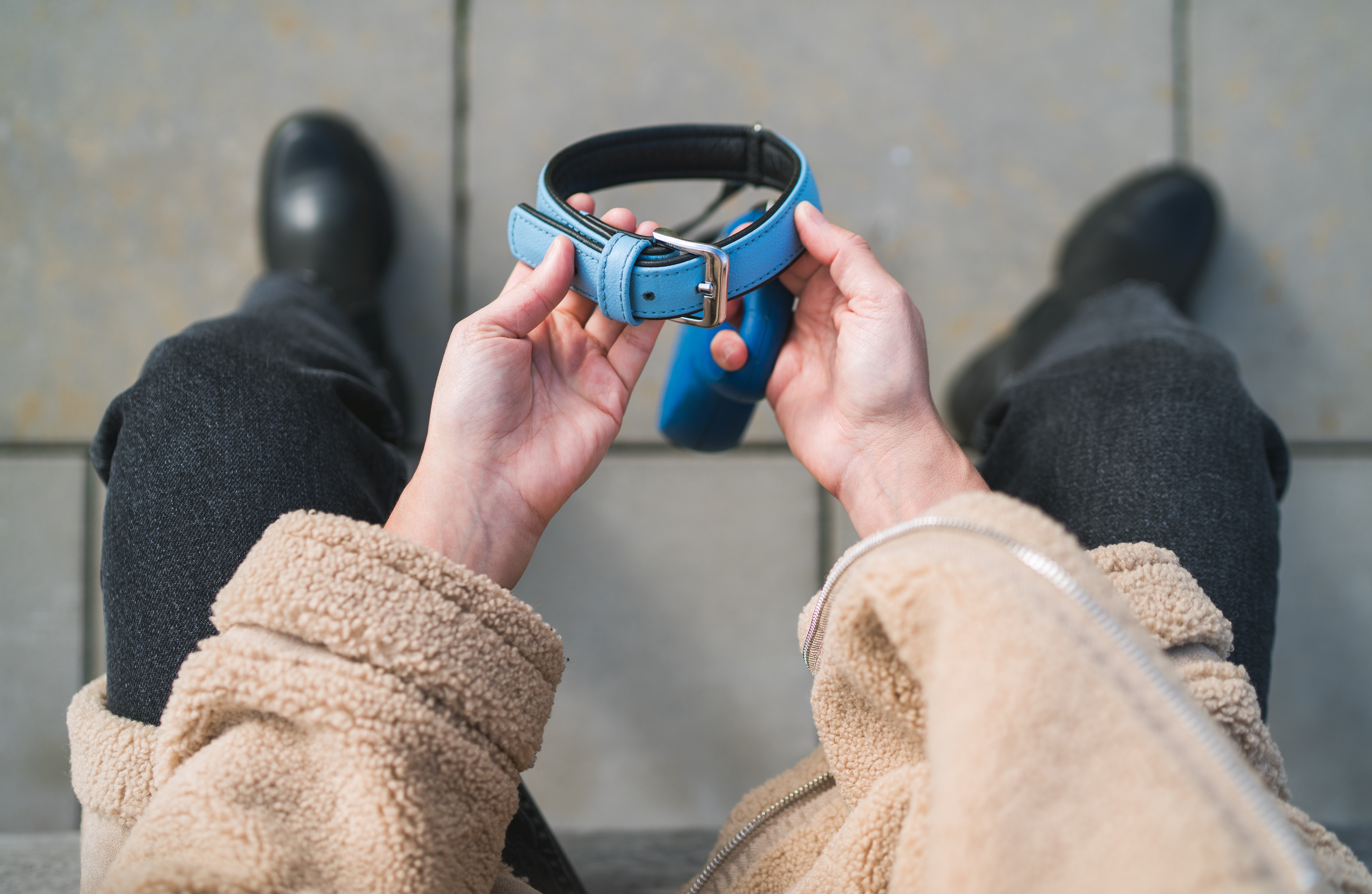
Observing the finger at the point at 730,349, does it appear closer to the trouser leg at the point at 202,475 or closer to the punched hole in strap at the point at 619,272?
the punched hole in strap at the point at 619,272

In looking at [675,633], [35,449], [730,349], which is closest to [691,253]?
[730,349]

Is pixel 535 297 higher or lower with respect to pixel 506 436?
higher

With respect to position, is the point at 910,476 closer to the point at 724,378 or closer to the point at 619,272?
the point at 724,378

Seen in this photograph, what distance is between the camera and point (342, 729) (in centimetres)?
48

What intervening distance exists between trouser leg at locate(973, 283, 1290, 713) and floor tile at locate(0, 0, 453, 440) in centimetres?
94

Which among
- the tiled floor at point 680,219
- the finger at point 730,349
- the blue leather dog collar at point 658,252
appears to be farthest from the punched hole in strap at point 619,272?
the tiled floor at point 680,219

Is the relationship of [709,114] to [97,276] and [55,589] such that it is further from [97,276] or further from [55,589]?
[55,589]

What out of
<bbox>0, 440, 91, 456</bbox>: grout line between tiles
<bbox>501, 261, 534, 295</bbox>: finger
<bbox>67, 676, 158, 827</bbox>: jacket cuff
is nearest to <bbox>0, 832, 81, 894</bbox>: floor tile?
<bbox>67, 676, 158, 827</bbox>: jacket cuff

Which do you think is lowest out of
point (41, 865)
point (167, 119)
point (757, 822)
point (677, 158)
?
point (41, 865)

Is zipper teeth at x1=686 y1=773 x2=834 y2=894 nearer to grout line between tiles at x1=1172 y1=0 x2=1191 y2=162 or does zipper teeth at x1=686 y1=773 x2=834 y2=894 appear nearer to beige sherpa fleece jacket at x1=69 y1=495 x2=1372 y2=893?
beige sherpa fleece jacket at x1=69 y1=495 x2=1372 y2=893

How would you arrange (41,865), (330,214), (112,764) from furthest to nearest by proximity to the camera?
(330,214), (41,865), (112,764)

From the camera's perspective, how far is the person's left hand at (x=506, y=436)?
0.65 metres

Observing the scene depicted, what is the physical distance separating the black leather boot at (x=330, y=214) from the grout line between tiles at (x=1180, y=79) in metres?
1.37

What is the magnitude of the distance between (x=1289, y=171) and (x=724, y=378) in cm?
121
